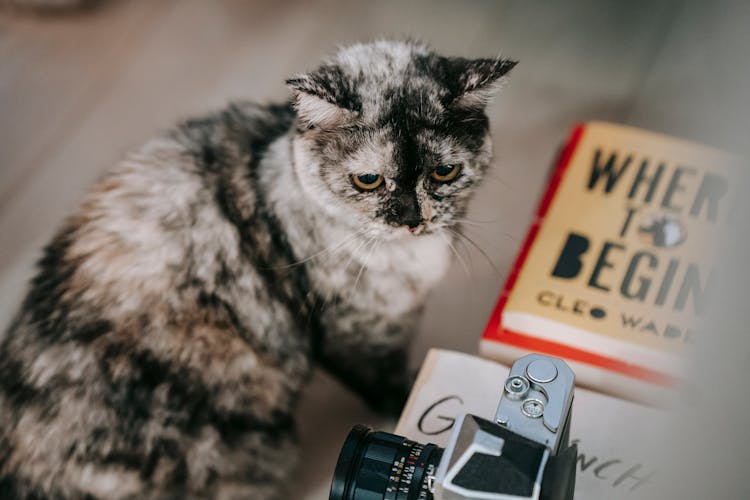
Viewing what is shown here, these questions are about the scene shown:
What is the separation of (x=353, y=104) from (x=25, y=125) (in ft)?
3.50

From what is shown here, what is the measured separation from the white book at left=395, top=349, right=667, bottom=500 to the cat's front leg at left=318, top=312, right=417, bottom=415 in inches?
6.9

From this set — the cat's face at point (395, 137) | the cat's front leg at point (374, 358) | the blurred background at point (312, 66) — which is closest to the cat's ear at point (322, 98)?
the cat's face at point (395, 137)

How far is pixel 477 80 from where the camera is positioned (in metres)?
0.79

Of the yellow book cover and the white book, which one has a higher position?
the yellow book cover

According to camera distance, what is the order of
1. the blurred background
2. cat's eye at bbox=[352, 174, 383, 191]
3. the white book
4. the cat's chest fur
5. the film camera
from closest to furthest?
the film camera → the white book → cat's eye at bbox=[352, 174, 383, 191] → the cat's chest fur → the blurred background

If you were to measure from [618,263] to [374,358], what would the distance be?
388 mm

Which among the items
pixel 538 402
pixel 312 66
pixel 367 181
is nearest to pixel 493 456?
pixel 538 402

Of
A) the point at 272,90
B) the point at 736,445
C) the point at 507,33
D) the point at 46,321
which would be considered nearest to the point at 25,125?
the point at 272,90

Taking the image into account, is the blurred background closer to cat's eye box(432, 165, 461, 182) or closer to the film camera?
cat's eye box(432, 165, 461, 182)

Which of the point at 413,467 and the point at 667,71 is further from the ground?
the point at 667,71

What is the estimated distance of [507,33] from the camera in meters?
1.61

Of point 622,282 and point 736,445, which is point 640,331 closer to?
point 622,282

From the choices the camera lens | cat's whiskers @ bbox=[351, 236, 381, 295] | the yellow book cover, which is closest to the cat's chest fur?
cat's whiskers @ bbox=[351, 236, 381, 295]

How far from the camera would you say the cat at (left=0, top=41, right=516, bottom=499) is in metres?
0.82
